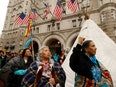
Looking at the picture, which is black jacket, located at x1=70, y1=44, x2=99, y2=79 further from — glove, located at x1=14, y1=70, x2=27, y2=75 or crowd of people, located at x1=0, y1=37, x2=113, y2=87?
glove, located at x1=14, y1=70, x2=27, y2=75

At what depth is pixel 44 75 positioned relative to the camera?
3.54m

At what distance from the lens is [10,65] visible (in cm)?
461

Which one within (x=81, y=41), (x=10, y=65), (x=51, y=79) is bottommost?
(x=51, y=79)

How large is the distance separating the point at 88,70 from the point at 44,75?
0.94m

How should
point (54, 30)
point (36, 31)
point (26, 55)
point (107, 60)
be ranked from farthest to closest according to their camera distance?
point (36, 31) → point (54, 30) → point (107, 60) → point (26, 55)

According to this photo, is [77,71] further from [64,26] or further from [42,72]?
[64,26]

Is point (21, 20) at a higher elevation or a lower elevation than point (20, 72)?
higher

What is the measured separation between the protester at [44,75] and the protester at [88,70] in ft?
1.45

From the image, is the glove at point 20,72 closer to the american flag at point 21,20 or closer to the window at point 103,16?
the american flag at point 21,20

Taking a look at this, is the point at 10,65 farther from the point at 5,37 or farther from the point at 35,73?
the point at 5,37

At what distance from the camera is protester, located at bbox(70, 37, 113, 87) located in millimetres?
3311

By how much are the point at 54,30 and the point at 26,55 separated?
76.9ft

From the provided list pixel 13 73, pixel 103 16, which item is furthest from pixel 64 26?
pixel 13 73

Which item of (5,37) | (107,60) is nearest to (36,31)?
(5,37)
